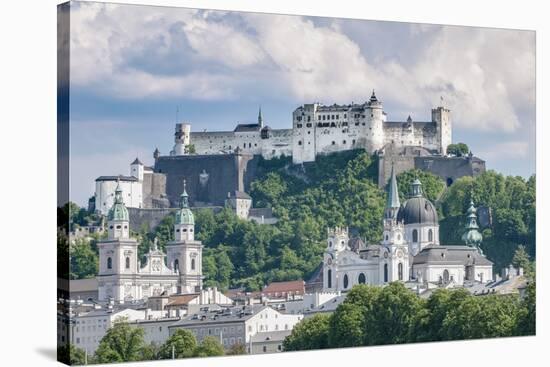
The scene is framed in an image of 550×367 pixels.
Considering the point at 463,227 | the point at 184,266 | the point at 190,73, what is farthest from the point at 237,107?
the point at 463,227

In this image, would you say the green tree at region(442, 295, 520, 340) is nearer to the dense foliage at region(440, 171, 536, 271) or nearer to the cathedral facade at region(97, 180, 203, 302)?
the dense foliage at region(440, 171, 536, 271)

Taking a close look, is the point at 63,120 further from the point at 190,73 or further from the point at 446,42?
the point at 446,42

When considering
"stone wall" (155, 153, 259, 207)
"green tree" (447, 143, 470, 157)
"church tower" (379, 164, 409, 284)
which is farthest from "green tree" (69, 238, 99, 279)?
"green tree" (447, 143, 470, 157)

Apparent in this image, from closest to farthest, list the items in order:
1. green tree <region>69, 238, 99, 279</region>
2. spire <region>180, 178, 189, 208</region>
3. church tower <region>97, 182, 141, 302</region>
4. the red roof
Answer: green tree <region>69, 238, 99, 279</region> → church tower <region>97, 182, 141, 302</region> → spire <region>180, 178, 189, 208</region> → the red roof

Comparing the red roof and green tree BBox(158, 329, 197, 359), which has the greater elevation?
the red roof

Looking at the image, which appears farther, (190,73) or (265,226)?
(265,226)

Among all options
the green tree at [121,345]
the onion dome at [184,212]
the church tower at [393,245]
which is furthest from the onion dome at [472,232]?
the green tree at [121,345]

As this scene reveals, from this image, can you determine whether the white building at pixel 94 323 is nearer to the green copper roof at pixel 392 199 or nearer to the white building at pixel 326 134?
the white building at pixel 326 134
